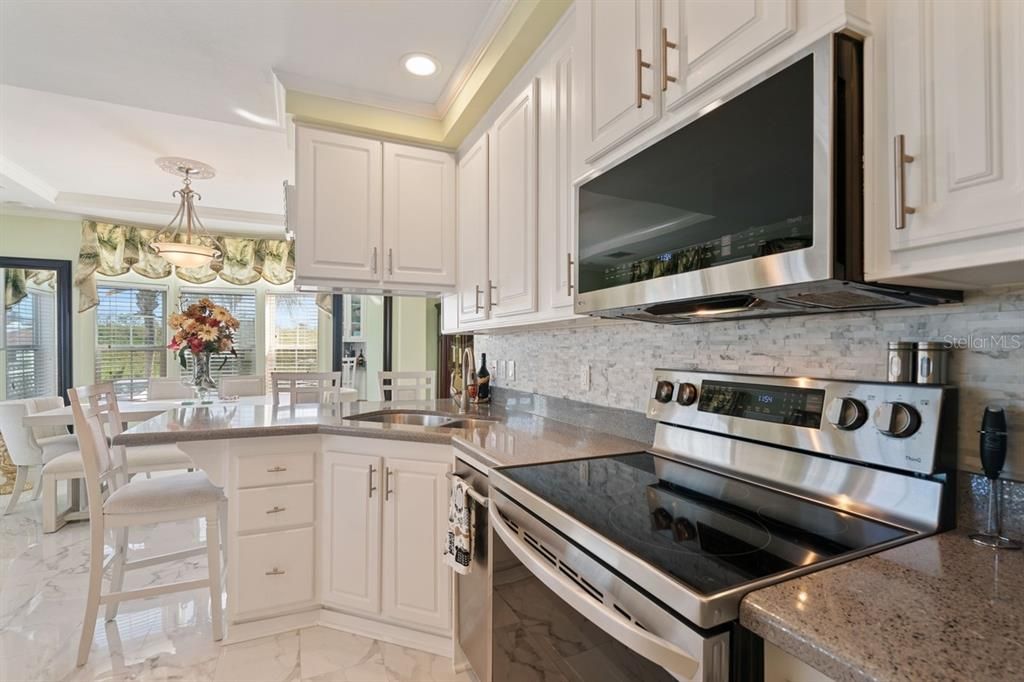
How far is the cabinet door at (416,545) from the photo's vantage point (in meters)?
1.86

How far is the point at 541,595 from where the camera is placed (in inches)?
43.3

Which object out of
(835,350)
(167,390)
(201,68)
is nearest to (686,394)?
(835,350)

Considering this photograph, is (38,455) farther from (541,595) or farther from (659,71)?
(659,71)

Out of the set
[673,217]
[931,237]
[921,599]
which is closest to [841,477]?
[921,599]

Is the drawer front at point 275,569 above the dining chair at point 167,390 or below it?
below

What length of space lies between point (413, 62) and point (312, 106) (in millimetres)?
595

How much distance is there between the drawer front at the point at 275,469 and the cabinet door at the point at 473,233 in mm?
998

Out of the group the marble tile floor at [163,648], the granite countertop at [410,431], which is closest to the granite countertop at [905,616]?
the granite countertop at [410,431]

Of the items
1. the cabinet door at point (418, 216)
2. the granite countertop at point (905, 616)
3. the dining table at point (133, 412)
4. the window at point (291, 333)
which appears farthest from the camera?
the window at point (291, 333)

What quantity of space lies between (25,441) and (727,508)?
14.6 feet

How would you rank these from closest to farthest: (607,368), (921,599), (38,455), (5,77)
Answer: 1. (921,599)
2. (607,368)
3. (5,77)
4. (38,455)

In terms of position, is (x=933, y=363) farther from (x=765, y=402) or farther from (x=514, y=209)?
(x=514, y=209)

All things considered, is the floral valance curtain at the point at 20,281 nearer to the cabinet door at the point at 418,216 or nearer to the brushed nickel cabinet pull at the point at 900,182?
the cabinet door at the point at 418,216

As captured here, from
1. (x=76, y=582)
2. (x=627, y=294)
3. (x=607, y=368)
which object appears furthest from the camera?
(x=76, y=582)
